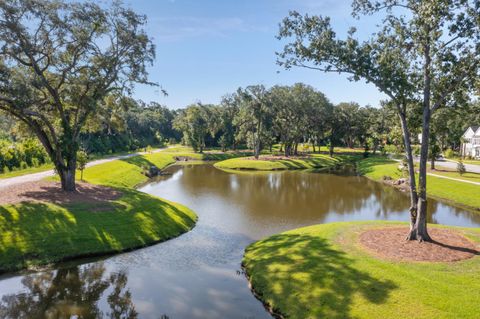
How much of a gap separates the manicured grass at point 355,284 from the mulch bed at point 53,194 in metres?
15.3

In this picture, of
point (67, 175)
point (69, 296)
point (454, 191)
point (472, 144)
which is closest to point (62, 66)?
point (67, 175)

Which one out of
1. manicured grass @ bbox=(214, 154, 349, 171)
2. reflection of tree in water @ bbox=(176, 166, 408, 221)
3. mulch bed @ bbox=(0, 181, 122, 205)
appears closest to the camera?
mulch bed @ bbox=(0, 181, 122, 205)

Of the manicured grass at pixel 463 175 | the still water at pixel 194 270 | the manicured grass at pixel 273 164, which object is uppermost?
the manicured grass at pixel 273 164

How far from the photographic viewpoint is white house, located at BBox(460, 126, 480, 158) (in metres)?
91.0

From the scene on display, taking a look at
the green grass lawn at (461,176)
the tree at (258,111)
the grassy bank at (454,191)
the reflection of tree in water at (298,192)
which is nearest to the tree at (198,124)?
the tree at (258,111)

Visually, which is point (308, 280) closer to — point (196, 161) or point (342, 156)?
point (196, 161)

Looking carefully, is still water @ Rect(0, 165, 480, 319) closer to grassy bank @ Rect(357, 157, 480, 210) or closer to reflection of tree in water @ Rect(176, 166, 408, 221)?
reflection of tree in water @ Rect(176, 166, 408, 221)

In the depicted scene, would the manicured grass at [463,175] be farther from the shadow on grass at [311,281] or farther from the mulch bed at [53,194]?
the mulch bed at [53,194]

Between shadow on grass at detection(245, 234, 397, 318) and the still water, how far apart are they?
1076 mm

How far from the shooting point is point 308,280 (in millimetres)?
16984

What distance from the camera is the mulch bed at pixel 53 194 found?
1045 inches

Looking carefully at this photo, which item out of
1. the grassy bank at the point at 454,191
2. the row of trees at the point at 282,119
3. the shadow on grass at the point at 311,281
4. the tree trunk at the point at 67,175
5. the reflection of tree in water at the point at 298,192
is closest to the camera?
the shadow on grass at the point at 311,281

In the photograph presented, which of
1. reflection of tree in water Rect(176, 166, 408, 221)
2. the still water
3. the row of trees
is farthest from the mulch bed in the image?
the row of trees

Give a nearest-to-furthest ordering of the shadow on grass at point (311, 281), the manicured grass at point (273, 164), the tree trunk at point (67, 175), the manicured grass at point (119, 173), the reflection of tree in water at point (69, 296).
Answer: the shadow on grass at point (311, 281) → the reflection of tree in water at point (69, 296) → the tree trunk at point (67, 175) → the manicured grass at point (119, 173) → the manicured grass at point (273, 164)
